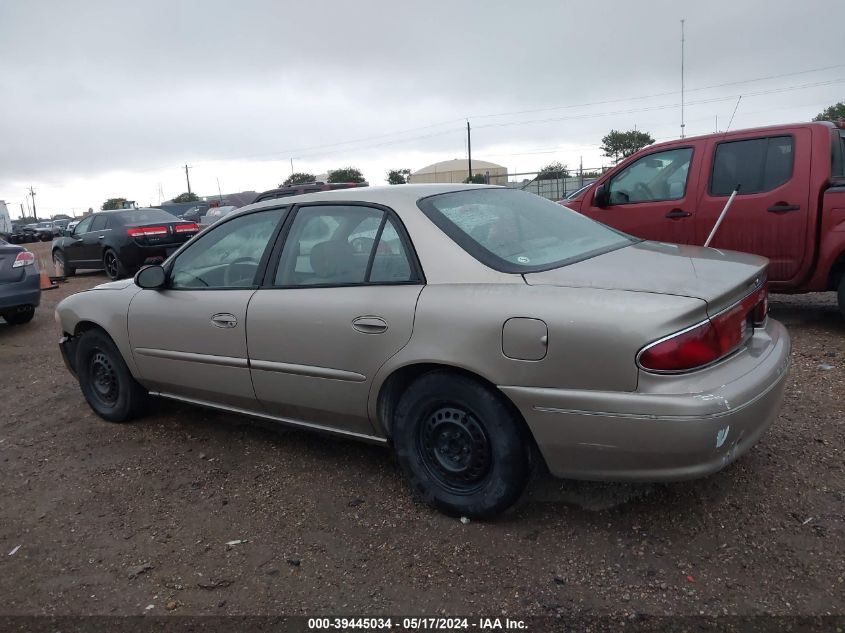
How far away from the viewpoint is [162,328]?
414 centimetres

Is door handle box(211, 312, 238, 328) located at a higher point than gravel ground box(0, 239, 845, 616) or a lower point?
higher

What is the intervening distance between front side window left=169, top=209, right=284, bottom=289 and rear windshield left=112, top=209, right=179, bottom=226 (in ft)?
31.8

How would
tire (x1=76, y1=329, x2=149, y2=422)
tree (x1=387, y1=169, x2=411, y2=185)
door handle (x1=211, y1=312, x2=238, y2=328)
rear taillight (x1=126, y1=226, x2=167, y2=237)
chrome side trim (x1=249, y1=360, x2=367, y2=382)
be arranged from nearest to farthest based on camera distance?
1. chrome side trim (x1=249, y1=360, x2=367, y2=382)
2. door handle (x1=211, y1=312, x2=238, y2=328)
3. tire (x1=76, y1=329, x2=149, y2=422)
4. rear taillight (x1=126, y1=226, x2=167, y2=237)
5. tree (x1=387, y1=169, x2=411, y2=185)

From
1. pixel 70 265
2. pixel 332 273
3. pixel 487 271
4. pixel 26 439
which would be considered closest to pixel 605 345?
pixel 487 271

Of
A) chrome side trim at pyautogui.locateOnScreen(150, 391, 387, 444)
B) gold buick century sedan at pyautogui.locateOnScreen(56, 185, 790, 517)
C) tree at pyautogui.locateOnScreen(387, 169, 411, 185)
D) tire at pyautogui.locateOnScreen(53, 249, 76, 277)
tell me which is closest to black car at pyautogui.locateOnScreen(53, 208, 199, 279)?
tire at pyautogui.locateOnScreen(53, 249, 76, 277)

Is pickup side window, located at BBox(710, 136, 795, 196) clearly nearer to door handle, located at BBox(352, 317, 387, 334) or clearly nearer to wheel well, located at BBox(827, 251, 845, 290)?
wheel well, located at BBox(827, 251, 845, 290)

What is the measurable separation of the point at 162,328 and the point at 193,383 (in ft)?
1.30

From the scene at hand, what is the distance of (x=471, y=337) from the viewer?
9.25ft

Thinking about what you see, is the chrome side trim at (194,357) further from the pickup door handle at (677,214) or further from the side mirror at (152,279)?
the pickup door handle at (677,214)

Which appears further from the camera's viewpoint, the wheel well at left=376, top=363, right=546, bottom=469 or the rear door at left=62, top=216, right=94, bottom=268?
the rear door at left=62, top=216, right=94, bottom=268

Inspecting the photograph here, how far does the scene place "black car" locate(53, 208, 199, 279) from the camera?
1265 centimetres

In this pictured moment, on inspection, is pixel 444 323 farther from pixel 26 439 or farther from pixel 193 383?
pixel 26 439

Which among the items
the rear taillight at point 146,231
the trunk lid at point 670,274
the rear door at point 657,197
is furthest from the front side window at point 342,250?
the rear taillight at point 146,231

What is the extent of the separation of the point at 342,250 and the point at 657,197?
3988 millimetres
